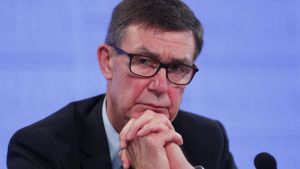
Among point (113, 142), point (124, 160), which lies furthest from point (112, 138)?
point (124, 160)

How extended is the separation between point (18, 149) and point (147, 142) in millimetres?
516

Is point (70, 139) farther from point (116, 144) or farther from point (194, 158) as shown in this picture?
point (194, 158)

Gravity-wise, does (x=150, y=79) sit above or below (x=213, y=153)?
above

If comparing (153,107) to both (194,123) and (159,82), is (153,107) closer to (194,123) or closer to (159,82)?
(159,82)

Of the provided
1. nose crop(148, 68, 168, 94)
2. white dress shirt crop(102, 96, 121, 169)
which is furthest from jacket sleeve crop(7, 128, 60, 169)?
nose crop(148, 68, 168, 94)

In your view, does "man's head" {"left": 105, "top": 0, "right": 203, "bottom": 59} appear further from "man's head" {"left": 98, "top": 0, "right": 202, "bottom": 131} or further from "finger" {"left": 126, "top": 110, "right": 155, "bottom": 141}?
"finger" {"left": 126, "top": 110, "right": 155, "bottom": 141}

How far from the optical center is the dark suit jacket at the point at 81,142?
2.04 meters

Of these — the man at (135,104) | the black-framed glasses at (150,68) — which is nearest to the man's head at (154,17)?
the man at (135,104)

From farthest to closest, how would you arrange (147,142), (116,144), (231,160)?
(231,160), (116,144), (147,142)

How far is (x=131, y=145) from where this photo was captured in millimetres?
1951

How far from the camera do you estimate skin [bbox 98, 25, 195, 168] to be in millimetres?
1923

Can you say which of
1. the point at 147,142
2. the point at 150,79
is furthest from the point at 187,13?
the point at 147,142

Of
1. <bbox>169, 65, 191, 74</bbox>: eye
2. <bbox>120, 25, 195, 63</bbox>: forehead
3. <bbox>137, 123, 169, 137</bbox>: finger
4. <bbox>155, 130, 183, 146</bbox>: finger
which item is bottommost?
<bbox>155, 130, 183, 146</bbox>: finger

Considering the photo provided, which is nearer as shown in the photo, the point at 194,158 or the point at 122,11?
the point at 122,11
